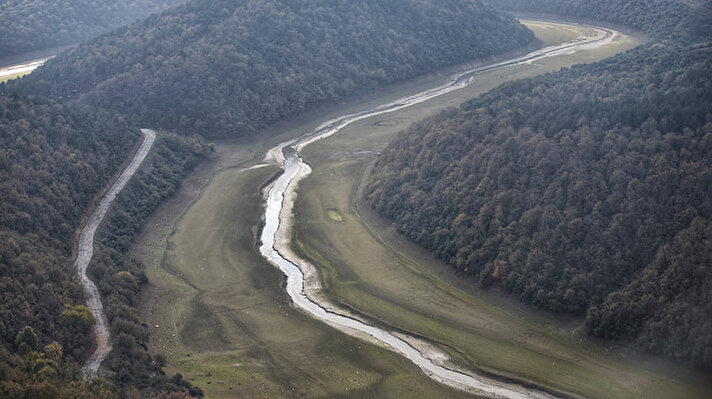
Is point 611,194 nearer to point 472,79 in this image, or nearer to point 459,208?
point 459,208

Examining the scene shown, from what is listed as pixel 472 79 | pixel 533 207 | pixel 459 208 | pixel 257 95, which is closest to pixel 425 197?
pixel 459 208

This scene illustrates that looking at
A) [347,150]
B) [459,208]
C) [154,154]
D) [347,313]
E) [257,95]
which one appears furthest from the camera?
[257,95]

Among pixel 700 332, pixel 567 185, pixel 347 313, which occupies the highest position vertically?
pixel 567 185

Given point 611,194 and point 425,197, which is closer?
point 611,194

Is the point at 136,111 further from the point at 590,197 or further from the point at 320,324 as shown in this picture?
the point at 590,197

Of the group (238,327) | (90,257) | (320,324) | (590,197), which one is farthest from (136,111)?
(590,197)

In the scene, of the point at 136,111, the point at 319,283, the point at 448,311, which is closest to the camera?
the point at 448,311
